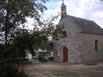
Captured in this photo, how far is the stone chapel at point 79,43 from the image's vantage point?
32.2 m

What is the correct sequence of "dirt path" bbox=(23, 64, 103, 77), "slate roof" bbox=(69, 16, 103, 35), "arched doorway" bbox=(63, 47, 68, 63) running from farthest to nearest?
"arched doorway" bbox=(63, 47, 68, 63) → "slate roof" bbox=(69, 16, 103, 35) → "dirt path" bbox=(23, 64, 103, 77)

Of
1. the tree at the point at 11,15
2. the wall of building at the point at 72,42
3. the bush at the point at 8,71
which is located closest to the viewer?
the bush at the point at 8,71

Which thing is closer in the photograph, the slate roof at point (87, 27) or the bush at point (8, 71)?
the bush at point (8, 71)

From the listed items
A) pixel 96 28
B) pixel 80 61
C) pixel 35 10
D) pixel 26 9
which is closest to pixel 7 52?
pixel 26 9

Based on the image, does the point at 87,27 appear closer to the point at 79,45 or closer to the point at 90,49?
the point at 90,49

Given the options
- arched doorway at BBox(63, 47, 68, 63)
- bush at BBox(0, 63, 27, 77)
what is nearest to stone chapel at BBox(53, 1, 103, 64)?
arched doorway at BBox(63, 47, 68, 63)

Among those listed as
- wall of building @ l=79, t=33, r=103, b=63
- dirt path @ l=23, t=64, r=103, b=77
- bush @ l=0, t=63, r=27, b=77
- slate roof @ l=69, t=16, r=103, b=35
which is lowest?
dirt path @ l=23, t=64, r=103, b=77

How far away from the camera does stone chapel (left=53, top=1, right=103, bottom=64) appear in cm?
3222

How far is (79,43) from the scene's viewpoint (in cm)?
3209

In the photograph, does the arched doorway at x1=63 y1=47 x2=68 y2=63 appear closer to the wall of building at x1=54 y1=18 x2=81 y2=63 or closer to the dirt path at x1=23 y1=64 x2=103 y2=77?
the wall of building at x1=54 y1=18 x2=81 y2=63

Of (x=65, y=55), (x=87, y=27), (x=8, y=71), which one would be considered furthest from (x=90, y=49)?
(x=8, y=71)

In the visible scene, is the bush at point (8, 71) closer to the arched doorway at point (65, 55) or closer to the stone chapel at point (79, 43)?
the stone chapel at point (79, 43)

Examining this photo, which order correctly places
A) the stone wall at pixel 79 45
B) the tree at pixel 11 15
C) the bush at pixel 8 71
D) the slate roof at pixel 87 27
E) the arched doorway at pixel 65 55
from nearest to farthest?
the bush at pixel 8 71
the tree at pixel 11 15
the stone wall at pixel 79 45
the slate roof at pixel 87 27
the arched doorway at pixel 65 55

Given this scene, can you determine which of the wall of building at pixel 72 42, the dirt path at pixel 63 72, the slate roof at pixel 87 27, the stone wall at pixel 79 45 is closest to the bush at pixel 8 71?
the dirt path at pixel 63 72
